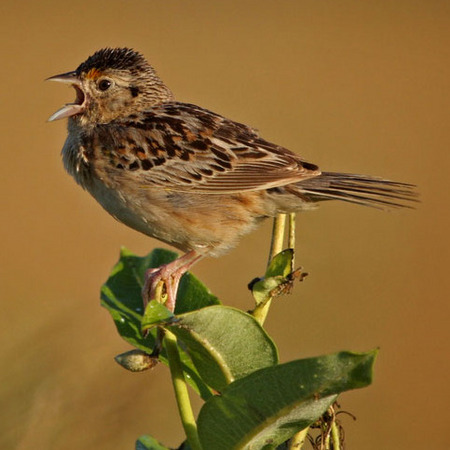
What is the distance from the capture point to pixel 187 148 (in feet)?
12.7

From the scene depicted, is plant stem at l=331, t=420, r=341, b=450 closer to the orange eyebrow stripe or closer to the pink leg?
the pink leg

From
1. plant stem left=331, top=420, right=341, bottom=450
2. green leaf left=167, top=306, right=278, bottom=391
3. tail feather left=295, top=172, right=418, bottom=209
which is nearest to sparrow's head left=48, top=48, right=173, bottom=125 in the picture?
tail feather left=295, top=172, right=418, bottom=209

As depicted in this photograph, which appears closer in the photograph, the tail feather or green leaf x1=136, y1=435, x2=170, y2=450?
green leaf x1=136, y1=435, x2=170, y2=450

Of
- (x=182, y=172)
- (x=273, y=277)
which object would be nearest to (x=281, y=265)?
(x=273, y=277)

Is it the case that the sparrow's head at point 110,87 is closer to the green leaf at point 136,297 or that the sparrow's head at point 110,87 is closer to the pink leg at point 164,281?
the pink leg at point 164,281

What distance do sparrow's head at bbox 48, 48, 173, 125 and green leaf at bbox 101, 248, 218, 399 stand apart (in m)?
1.54

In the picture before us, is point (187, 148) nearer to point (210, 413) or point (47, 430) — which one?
point (47, 430)

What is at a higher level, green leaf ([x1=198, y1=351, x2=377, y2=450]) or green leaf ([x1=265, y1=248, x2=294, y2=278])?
green leaf ([x1=265, y1=248, x2=294, y2=278])

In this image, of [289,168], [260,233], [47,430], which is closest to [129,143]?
[289,168]

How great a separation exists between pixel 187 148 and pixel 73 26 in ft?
27.8

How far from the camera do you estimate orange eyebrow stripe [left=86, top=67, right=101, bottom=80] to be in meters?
4.11

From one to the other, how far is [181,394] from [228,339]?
16 centimetres

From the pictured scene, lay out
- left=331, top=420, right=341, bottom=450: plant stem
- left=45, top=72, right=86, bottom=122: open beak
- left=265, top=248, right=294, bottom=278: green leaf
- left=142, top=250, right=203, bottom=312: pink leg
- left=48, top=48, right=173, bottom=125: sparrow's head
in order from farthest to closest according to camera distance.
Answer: left=48, top=48, right=173, bottom=125: sparrow's head, left=45, top=72, right=86, bottom=122: open beak, left=142, top=250, right=203, bottom=312: pink leg, left=265, top=248, right=294, bottom=278: green leaf, left=331, top=420, right=341, bottom=450: plant stem

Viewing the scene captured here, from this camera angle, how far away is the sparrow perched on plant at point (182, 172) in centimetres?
364
